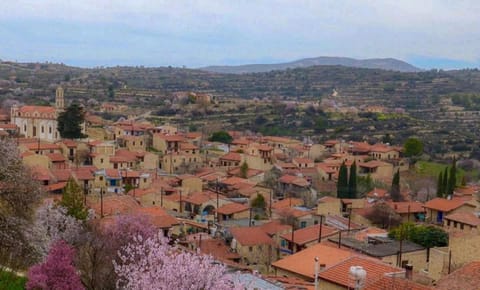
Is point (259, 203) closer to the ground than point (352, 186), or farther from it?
closer to the ground

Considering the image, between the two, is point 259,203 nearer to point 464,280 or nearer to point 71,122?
point 71,122

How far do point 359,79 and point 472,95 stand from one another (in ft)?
122

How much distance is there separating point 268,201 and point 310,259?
19194mm

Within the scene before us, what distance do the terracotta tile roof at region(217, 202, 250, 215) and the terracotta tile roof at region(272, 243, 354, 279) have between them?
1343 cm

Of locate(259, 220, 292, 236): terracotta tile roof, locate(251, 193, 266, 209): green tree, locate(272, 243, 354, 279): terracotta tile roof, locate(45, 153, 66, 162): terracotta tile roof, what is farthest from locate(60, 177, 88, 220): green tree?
locate(45, 153, 66, 162): terracotta tile roof

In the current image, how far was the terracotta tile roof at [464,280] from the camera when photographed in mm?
13555

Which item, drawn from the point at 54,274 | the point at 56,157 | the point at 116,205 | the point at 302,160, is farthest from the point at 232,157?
the point at 54,274

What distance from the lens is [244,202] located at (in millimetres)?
42312

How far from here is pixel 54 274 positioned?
52.7 feet

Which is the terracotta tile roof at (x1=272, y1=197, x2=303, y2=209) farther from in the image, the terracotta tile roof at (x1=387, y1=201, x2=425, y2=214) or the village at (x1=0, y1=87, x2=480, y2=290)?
the terracotta tile roof at (x1=387, y1=201, x2=425, y2=214)

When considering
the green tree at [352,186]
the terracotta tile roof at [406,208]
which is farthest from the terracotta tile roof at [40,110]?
the terracotta tile roof at [406,208]

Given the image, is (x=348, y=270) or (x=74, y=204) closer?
(x=348, y=270)

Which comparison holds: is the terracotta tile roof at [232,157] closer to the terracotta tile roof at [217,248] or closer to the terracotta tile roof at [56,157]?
the terracotta tile roof at [56,157]

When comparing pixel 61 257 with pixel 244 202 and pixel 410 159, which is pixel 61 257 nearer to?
pixel 244 202
